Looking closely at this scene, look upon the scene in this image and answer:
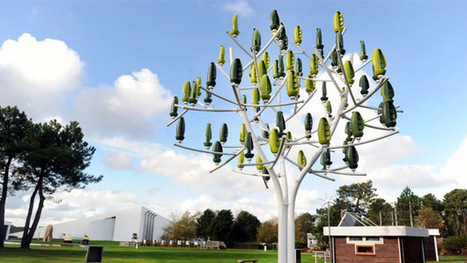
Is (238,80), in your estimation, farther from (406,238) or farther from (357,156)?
(406,238)

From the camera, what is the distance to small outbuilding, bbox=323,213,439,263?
1587 cm

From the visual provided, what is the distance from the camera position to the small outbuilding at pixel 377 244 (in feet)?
52.1

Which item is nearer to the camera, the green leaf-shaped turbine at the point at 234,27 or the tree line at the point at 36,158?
the green leaf-shaped turbine at the point at 234,27

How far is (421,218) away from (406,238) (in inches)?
1073

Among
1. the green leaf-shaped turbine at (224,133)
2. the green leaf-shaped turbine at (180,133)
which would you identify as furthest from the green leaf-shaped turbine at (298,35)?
the green leaf-shaped turbine at (180,133)

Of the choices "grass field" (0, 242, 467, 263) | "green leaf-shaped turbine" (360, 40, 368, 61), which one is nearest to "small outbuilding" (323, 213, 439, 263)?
"grass field" (0, 242, 467, 263)

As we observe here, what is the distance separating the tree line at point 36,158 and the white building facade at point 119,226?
3801cm

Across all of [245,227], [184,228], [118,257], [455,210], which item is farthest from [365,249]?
[455,210]

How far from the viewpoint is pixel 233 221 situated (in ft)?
154

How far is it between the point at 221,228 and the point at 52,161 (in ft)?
82.2

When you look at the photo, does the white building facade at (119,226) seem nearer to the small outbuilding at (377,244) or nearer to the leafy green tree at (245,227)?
the leafy green tree at (245,227)

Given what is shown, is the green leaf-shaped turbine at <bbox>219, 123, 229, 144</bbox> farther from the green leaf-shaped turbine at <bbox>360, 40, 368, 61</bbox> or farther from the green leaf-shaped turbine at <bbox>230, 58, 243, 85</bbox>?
the green leaf-shaped turbine at <bbox>360, 40, 368, 61</bbox>

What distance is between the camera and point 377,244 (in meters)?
16.3

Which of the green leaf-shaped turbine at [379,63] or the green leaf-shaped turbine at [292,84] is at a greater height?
the green leaf-shaped turbine at [379,63]
